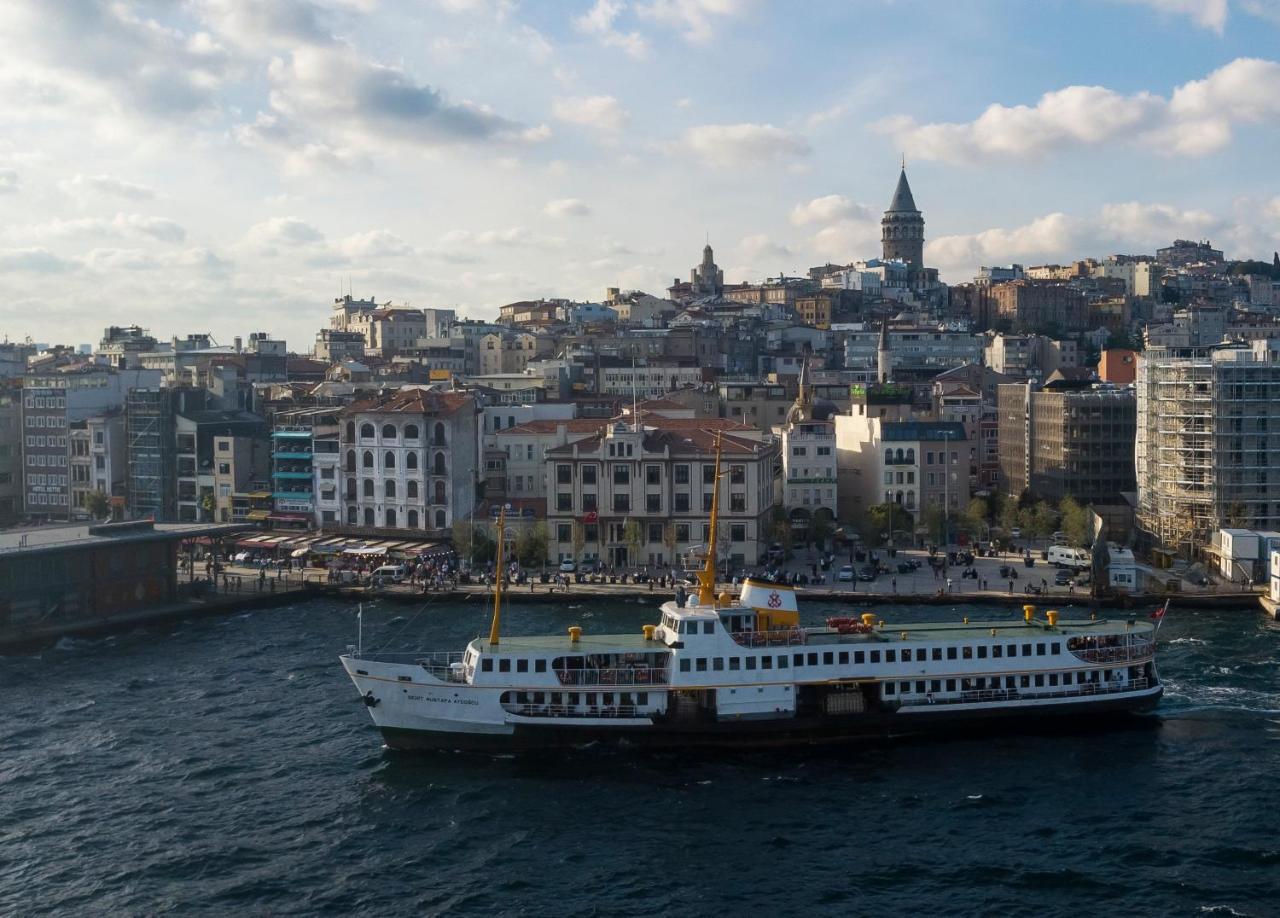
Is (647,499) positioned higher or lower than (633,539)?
higher

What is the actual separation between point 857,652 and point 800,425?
34.9m

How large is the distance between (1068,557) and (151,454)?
48409 mm

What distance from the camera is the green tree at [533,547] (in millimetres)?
59906

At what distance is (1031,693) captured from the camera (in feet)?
121

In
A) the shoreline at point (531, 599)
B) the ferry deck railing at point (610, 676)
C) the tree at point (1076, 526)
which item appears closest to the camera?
the ferry deck railing at point (610, 676)

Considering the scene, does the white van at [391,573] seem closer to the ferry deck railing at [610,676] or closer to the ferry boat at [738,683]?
the ferry boat at [738,683]

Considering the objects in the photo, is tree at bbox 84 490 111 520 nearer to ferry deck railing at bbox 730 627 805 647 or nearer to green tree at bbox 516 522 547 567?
green tree at bbox 516 522 547 567

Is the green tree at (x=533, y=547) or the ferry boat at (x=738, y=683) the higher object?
the green tree at (x=533, y=547)

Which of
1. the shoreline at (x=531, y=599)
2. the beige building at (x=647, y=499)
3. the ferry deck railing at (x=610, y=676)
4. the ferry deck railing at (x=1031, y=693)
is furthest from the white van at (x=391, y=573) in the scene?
the ferry deck railing at (x=1031, y=693)

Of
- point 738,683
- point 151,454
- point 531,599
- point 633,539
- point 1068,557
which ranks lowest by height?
point 738,683

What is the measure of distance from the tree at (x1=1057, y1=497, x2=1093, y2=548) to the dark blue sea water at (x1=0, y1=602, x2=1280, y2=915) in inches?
798

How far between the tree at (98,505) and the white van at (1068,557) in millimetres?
49308

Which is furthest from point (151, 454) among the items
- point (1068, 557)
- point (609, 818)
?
point (609, 818)

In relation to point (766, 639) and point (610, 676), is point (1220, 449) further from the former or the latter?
point (610, 676)
